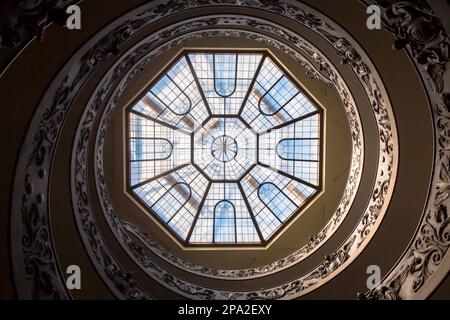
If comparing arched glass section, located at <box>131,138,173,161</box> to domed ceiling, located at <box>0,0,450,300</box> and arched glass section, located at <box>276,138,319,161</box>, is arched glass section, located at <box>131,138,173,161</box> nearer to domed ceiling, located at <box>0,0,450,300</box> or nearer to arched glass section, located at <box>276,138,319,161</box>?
domed ceiling, located at <box>0,0,450,300</box>

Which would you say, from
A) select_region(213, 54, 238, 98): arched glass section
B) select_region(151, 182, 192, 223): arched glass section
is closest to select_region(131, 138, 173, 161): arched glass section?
select_region(151, 182, 192, 223): arched glass section

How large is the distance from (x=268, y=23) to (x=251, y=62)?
5795 millimetres

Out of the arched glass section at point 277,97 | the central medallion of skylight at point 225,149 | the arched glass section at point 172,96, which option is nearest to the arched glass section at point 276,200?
the central medallion of skylight at point 225,149

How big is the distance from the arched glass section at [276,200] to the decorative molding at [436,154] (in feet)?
23.1

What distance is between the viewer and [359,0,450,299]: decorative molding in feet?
20.1

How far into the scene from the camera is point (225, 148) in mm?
16609

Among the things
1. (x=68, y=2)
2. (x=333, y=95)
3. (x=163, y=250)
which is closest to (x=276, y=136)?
(x=333, y=95)

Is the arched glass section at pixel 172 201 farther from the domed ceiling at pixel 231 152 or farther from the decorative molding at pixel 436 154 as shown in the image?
the decorative molding at pixel 436 154

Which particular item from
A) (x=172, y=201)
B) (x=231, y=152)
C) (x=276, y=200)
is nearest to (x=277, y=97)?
(x=231, y=152)

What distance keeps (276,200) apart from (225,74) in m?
4.85

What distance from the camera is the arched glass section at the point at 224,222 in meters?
15.7

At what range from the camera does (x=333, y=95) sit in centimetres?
1449

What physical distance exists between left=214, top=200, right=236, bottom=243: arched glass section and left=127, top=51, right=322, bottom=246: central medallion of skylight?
0.04 metres
